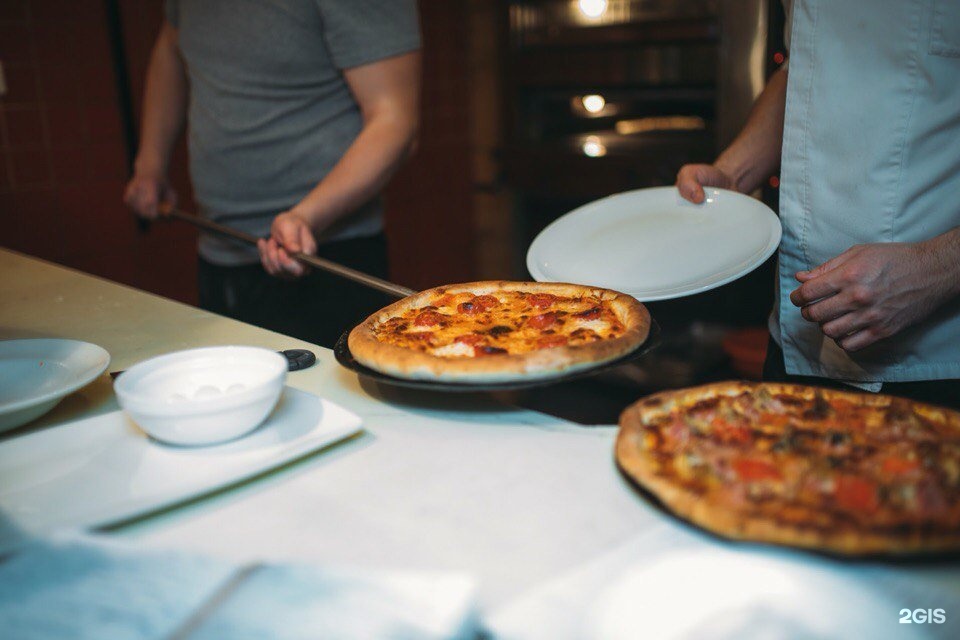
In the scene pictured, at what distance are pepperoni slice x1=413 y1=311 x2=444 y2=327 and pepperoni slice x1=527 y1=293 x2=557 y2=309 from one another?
0.17m

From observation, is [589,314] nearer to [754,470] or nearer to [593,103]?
[754,470]

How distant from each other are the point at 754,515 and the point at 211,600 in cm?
49

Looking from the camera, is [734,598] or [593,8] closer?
[734,598]

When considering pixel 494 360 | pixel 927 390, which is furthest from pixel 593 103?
pixel 494 360

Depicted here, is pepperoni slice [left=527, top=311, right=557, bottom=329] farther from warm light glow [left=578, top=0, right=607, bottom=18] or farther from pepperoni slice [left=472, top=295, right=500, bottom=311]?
warm light glow [left=578, top=0, right=607, bottom=18]

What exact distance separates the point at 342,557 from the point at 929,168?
1.19 metres

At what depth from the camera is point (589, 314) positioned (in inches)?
52.7

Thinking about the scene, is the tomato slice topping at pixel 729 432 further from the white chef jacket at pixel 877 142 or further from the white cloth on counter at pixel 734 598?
the white chef jacket at pixel 877 142

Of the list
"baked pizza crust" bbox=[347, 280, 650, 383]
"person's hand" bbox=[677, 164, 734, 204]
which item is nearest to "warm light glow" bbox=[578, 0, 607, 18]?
"person's hand" bbox=[677, 164, 734, 204]

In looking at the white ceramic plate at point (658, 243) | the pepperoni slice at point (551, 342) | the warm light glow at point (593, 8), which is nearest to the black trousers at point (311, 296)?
the white ceramic plate at point (658, 243)

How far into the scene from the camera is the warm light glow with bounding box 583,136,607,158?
348 centimetres

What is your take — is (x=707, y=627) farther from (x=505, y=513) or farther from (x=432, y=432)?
(x=432, y=432)

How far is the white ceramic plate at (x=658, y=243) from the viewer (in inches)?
57.8

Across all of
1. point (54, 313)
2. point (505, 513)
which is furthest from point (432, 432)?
point (54, 313)
